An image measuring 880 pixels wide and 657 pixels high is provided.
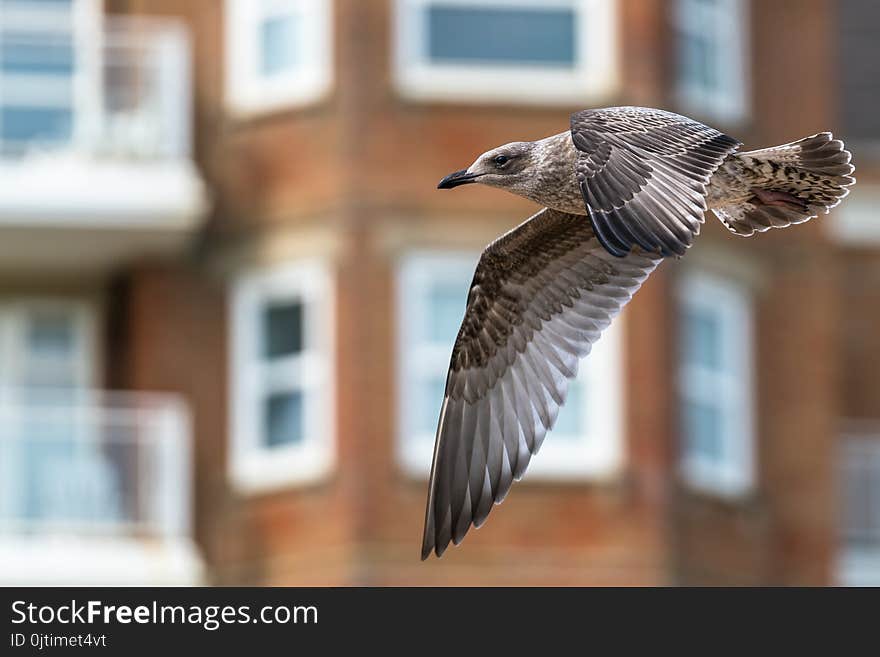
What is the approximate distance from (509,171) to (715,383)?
11453mm

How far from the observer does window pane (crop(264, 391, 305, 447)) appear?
73.3 feet

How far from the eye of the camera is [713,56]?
23.6m

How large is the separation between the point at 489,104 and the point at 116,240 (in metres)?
3.34

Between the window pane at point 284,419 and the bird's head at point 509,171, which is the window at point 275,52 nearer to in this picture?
the window pane at point 284,419

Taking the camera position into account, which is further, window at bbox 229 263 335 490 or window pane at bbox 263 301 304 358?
window pane at bbox 263 301 304 358

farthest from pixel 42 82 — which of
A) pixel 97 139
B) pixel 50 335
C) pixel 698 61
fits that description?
pixel 698 61

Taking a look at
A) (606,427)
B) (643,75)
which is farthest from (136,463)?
(643,75)

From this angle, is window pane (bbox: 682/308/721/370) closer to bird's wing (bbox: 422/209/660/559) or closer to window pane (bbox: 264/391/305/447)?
window pane (bbox: 264/391/305/447)

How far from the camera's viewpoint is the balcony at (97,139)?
73.8ft

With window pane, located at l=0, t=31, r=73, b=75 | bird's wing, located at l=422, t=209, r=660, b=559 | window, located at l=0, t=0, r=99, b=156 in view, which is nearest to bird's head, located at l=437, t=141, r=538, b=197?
bird's wing, located at l=422, t=209, r=660, b=559

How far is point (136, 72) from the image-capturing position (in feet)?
75.2

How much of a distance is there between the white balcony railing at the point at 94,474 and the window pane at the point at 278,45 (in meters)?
3.09

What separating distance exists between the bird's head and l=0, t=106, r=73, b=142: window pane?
11295mm
